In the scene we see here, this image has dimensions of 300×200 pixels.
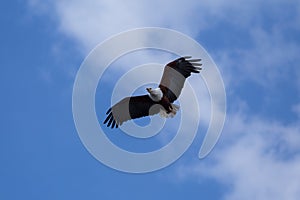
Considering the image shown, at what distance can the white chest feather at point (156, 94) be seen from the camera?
1804cm

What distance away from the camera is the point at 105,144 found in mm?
15953

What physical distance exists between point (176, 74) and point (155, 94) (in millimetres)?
950

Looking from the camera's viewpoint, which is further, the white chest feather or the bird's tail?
the bird's tail

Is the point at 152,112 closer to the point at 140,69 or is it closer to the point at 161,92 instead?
the point at 161,92

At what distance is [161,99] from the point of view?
723 inches

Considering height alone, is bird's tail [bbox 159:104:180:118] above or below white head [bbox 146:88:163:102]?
below

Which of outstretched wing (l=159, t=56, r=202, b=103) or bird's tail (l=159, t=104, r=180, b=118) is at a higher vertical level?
outstretched wing (l=159, t=56, r=202, b=103)

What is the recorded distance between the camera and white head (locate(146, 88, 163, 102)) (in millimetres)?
17969

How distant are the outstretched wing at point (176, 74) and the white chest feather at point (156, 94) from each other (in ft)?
0.46

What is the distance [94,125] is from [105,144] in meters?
0.68

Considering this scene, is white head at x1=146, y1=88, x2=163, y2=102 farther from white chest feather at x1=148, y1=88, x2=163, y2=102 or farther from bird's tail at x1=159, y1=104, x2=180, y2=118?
bird's tail at x1=159, y1=104, x2=180, y2=118

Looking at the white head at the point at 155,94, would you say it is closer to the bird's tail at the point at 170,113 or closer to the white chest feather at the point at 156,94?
the white chest feather at the point at 156,94

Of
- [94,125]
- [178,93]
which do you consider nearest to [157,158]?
[94,125]

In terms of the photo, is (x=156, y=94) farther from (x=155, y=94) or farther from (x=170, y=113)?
(x=170, y=113)
